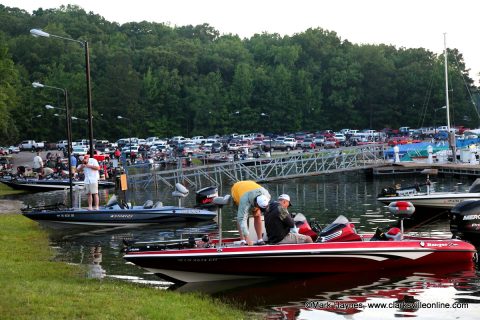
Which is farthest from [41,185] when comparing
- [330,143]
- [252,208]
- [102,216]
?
[330,143]

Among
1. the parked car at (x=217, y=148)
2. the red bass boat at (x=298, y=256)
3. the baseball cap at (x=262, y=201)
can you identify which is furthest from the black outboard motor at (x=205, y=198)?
the parked car at (x=217, y=148)

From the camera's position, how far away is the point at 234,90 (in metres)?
129

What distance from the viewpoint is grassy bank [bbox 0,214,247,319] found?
505 inches

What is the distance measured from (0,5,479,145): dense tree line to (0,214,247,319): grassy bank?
99173mm

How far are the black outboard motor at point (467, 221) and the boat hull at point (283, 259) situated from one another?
442 cm

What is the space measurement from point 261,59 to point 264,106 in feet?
73.1

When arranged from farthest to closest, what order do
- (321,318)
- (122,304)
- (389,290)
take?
(389,290)
(321,318)
(122,304)

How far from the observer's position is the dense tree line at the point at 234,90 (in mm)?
122562

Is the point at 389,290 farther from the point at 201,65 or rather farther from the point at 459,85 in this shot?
the point at 201,65

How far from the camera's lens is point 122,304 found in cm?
1370

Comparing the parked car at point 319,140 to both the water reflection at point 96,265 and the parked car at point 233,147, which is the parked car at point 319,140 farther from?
the water reflection at point 96,265

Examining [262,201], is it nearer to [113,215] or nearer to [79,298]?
[79,298]

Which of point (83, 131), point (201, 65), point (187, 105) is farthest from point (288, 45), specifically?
point (83, 131)

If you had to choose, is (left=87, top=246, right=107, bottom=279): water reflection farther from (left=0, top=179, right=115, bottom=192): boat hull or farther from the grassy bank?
(left=0, top=179, right=115, bottom=192): boat hull
